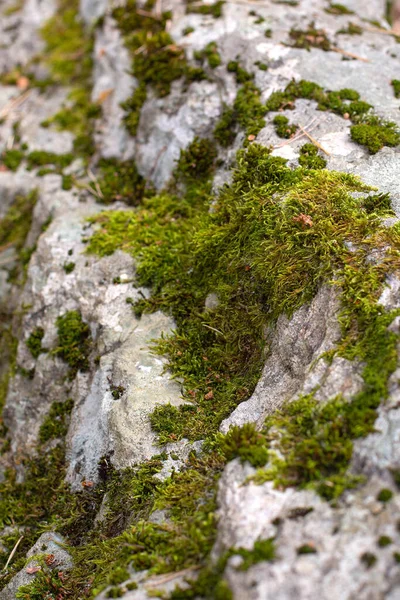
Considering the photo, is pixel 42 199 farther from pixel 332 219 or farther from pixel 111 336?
pixel 332 219

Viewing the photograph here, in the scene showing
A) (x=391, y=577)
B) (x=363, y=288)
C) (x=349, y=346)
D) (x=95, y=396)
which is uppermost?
(x=363, y=288)

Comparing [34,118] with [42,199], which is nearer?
[42,199]

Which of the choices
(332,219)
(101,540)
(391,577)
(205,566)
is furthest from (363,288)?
(101,540)

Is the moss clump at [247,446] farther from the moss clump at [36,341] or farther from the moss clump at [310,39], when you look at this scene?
the moss clump at [310,39]

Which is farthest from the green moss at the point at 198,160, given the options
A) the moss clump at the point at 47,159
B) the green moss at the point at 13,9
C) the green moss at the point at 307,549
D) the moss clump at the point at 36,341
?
the green moss at the point at 13,9

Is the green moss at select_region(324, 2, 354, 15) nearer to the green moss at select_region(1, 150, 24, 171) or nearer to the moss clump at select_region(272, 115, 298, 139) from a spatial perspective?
the moss clump at select_region(272, 115, 298, 139)

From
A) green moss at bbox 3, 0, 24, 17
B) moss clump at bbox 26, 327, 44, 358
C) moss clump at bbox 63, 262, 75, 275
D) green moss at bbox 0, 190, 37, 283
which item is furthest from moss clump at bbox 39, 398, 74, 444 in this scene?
green moss at bbox 3, 0, 24, 17
